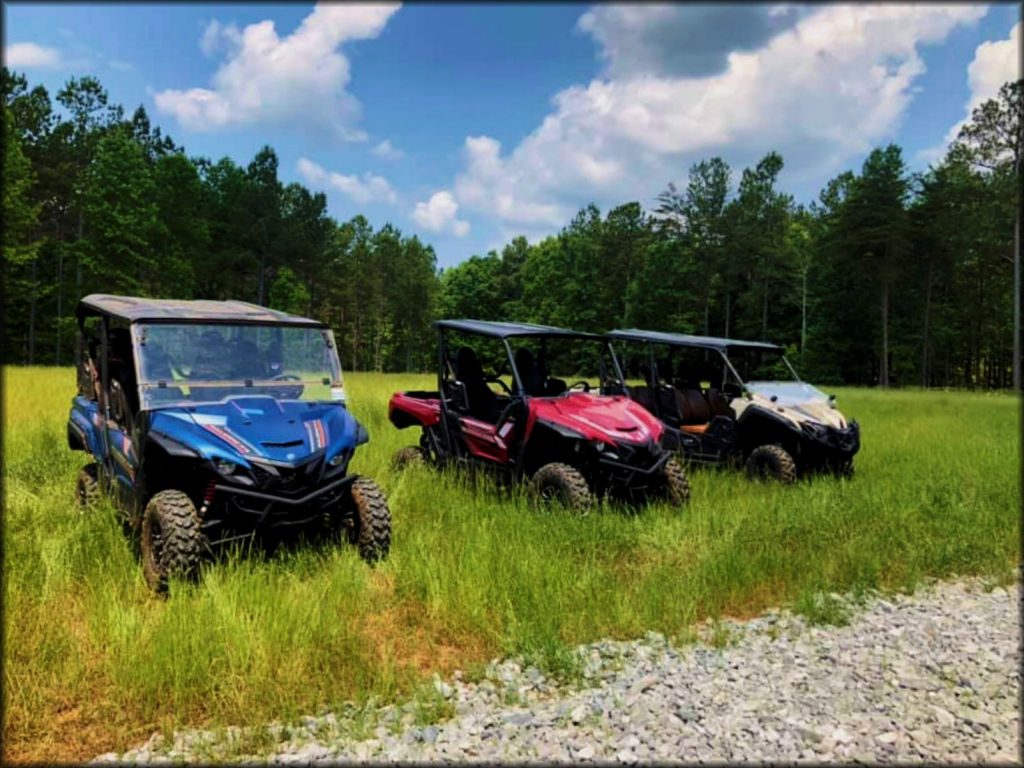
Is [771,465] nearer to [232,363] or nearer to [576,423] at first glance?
[576,423]

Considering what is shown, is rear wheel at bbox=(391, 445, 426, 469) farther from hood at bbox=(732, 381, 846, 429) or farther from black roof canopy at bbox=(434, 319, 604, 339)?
hood at bbox=(732, 381, 846, 429)

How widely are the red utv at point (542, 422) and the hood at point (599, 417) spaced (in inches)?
0.4

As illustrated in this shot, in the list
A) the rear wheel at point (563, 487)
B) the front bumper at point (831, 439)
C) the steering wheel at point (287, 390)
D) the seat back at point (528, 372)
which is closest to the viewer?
the steering wheel at point (287, 390)

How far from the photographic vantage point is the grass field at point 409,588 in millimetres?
3330

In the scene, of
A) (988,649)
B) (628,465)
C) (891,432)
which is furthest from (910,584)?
(891,432)

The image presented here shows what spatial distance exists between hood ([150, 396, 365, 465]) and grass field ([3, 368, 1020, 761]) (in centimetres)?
79

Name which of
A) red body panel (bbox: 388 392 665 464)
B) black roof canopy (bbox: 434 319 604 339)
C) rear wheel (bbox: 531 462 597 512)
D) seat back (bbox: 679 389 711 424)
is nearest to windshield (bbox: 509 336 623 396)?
black roof canopy (bbox: 434 319 604 339)

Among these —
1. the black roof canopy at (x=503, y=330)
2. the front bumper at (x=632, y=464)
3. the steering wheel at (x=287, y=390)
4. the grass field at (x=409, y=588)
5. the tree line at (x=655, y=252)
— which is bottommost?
the grass field at (x=409, y=588)

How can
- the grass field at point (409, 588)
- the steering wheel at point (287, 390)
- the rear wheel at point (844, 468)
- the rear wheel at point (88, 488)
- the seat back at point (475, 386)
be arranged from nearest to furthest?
the grass field at point (409, 588) < the steering wheel at point (287, 390) < the rear wheel at point (88, 488) < the seat back at point (475, 386) < the rear wheel at point (844, 468)

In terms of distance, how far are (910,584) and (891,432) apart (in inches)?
408

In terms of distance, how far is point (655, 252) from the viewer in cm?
4709

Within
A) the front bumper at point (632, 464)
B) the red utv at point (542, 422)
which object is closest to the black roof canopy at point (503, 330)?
the red utv at point (542, 422)

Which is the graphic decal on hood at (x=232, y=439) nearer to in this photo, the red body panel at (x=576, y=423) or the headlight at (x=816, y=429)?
the red body panel at (x=576, y=423)

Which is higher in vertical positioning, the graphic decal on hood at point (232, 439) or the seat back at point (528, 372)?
the seat back at point (528, 372)
